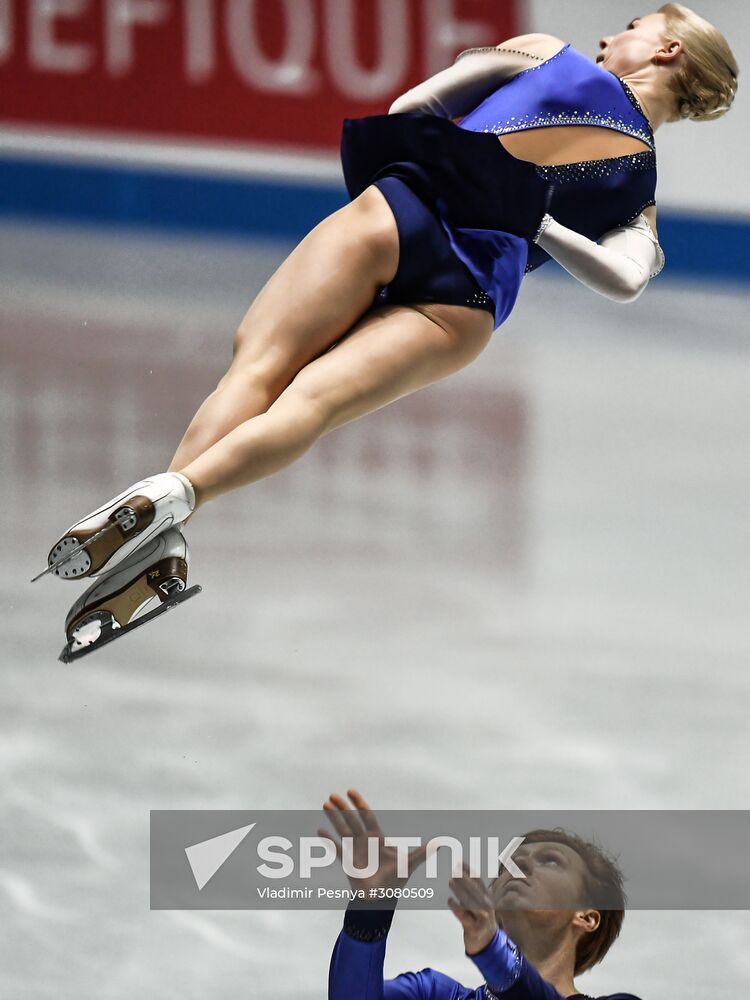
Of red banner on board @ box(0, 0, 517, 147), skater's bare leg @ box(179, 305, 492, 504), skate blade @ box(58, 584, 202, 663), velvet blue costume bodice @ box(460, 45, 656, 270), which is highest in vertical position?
red banner on board @ box(0, 0, 517, 147)

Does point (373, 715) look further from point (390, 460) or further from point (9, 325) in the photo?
point (9, 325)

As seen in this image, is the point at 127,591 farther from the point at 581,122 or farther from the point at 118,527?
the point at 581,122

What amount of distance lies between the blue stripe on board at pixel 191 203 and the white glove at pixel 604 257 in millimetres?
4847

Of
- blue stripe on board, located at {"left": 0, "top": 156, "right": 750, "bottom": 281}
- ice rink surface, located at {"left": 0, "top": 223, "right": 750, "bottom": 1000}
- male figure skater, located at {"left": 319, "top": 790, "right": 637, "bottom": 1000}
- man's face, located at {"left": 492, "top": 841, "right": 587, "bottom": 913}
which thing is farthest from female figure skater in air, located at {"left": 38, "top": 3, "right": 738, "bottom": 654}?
blue stripe on board, located at {"left": 0, "top": 156, "right": 750, "bottom": 281}

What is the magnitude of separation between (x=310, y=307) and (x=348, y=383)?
17cm

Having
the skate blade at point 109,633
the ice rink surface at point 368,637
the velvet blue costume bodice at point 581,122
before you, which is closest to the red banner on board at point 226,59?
the ice rink surface at point 368,637

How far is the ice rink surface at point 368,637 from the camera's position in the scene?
3.85 metres

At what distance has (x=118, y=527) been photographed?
2.64 meters

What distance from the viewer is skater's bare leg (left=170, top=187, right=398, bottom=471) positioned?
296 cm

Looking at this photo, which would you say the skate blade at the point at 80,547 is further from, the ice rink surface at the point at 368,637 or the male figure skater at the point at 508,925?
the ice rink surface at the point at 368,637

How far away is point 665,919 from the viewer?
3.95 m

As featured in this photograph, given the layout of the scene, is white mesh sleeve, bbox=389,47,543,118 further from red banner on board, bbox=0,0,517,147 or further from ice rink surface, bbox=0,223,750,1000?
red banner on board, bbox=0,0,517,147

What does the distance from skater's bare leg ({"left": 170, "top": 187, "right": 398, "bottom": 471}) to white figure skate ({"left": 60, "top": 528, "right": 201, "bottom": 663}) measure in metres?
0.23

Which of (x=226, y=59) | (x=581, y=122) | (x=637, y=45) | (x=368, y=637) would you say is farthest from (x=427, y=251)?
(x=226, y=59)
